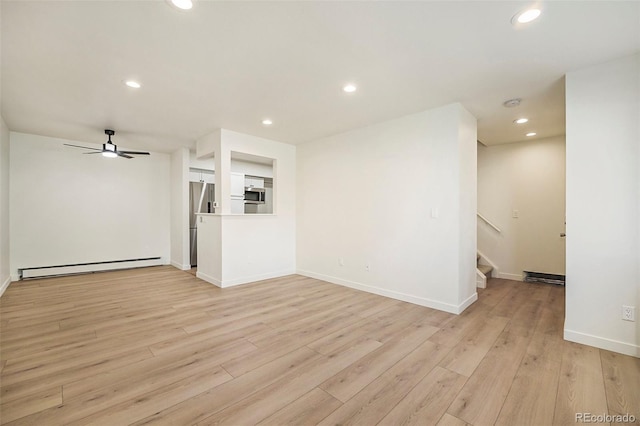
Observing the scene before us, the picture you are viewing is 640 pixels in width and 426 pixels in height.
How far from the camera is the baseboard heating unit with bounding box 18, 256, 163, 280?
16.1 ft

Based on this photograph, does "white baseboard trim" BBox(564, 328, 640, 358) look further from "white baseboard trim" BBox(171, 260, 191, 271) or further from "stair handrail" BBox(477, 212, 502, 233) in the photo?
"white baseboard trim" BBox(171, 260, 191, 271)

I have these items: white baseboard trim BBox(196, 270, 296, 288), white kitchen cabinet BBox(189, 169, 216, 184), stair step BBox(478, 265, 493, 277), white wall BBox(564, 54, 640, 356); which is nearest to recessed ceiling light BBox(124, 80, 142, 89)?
white baseboard trim BBox(196, 270, 296, 288)

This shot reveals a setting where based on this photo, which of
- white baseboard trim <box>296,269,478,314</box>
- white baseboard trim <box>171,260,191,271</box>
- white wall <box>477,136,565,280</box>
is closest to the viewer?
white baseboard trim <box>296,269,478,314</box>

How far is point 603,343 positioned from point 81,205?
320 inches

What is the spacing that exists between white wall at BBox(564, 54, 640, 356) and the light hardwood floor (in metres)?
0.29

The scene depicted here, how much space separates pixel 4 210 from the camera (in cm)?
430

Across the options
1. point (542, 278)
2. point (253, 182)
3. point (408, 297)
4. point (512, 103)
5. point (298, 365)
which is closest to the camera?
point (298, 365)

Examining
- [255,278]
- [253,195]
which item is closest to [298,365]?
[255,278]

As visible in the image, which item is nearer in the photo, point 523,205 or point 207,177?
point 523,205

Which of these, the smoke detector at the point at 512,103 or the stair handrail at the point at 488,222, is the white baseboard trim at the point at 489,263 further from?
the smoke detector at the point at 512,103

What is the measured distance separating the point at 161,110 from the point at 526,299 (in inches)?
229

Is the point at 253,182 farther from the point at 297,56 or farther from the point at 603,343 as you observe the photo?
the point at 603,343

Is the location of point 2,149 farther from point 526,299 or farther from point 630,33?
point 526,299

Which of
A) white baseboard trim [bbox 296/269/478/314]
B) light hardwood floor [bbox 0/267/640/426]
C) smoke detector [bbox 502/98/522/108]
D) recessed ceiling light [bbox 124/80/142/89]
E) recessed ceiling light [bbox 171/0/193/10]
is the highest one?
recessed ceiling light [bbox 124/80/142/89]
